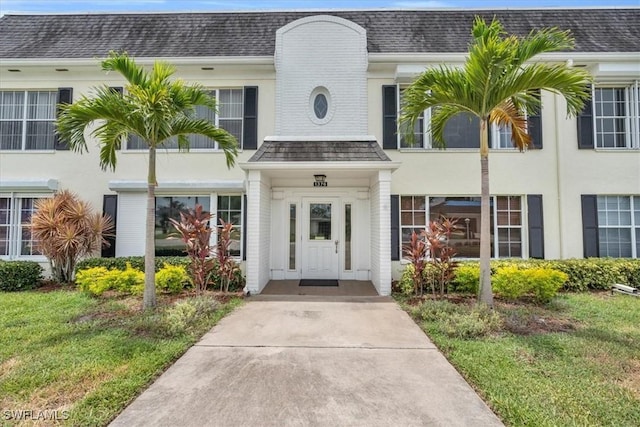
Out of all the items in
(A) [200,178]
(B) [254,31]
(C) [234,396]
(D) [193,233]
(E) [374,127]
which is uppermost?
(B) [254,31]

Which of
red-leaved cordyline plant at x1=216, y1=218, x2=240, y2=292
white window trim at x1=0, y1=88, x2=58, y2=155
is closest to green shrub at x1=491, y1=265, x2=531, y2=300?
red-leaved cordyline plant at x1=216, y1=218, x2=240, y2=292

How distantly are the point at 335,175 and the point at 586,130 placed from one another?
738 cm

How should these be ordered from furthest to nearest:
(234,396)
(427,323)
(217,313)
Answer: (217,313), (427,323), (234,396)

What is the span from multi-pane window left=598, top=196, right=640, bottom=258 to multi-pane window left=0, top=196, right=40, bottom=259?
54.3 feet

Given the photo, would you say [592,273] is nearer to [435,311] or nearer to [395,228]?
[395,228]

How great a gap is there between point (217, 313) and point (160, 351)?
1.98 m

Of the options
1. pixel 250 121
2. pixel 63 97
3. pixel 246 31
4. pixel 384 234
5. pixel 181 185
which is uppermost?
pixel 246 31

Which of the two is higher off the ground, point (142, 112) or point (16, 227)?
point (142, 112)

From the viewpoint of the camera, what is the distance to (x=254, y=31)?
1158cm

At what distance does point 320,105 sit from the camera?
1035 centimetres

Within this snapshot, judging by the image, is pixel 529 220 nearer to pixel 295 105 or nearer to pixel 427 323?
pixel 427 323

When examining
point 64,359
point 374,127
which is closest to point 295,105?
point 374,127

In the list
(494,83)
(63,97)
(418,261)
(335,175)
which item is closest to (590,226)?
(418,261)
